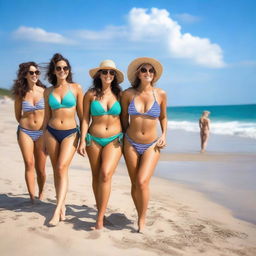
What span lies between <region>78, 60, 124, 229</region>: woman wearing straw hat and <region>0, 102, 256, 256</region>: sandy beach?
0.48 meters

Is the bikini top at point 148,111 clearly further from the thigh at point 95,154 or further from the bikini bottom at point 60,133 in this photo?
the bikini bottom at point 60,133

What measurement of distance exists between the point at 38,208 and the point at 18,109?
1652mm

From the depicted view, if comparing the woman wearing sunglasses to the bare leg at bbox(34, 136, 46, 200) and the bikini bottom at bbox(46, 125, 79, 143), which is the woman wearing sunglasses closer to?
the bikini bottom at bbox(46, 125, 79, 143)

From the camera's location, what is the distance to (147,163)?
4484 mm

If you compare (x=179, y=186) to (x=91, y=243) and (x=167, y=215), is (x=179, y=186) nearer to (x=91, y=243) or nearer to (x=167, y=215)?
(x=167, y=215)

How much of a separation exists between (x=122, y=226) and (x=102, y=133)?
1.34 meters

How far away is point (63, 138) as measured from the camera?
4820 mm

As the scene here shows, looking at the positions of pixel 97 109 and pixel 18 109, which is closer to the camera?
pixel 97 109

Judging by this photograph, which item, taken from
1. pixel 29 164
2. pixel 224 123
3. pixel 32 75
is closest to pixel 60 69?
pixel 32 75

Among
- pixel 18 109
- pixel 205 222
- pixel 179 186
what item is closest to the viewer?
pixel 205 222

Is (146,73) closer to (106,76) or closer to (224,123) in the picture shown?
(106,76)

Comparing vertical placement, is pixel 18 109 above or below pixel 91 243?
above

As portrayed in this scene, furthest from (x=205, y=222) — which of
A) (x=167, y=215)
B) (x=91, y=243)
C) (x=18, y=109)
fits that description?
(x=18, y=109)

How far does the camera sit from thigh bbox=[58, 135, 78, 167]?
186 inches
